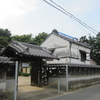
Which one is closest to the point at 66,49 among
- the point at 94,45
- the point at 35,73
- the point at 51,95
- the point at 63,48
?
the point at 63,48

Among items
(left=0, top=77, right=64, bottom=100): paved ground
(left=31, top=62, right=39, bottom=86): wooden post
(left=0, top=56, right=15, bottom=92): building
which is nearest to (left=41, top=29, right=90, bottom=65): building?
(left=31, top=62, right=39, bottom=86): wooden post

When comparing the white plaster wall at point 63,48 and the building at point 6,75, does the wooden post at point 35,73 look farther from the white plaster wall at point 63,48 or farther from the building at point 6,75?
the white plaster wall at point 63,48

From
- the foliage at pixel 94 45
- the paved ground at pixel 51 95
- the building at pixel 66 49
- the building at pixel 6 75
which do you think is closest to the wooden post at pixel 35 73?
the paved ground at pixel 51 95

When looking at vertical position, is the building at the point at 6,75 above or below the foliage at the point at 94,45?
below

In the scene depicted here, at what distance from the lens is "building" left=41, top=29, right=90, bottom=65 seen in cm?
1798

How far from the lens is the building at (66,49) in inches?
708

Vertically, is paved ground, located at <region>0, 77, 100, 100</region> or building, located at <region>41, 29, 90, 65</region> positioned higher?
building, located at <region>41, 29, 90, 65</region>

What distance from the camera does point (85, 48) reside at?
21.6 m

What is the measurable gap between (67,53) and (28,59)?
838 cm

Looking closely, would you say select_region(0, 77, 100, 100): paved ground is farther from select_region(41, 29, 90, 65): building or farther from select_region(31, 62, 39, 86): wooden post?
select_region(41, 29, 90, 65): building

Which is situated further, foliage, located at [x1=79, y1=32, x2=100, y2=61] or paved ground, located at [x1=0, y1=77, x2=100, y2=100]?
foliage, located at [x1=79, y1=32, x2=100, y2=61]

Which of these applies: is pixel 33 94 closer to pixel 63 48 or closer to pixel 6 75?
pixel 6 75

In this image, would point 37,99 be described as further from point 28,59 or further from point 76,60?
point 76,60

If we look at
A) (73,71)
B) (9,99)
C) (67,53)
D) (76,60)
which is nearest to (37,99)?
(9,99)
